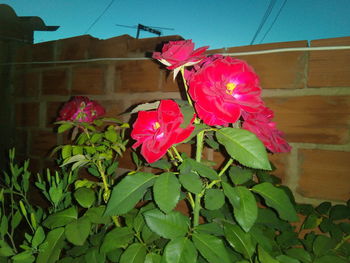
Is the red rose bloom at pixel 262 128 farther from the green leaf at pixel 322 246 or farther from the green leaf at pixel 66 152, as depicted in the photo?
the green leaf at pixel 66 152

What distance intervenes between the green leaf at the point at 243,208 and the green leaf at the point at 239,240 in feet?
0.24

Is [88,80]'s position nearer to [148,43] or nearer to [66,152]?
[148,43]

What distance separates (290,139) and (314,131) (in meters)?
0.08

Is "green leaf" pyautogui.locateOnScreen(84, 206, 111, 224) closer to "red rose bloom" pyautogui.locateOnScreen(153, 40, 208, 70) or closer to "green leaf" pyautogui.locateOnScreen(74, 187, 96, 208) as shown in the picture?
"green leaf" pyautogui.locateOnScreen(74, 187, 96, 208)

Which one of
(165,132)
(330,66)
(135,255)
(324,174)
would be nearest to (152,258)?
(135,255)

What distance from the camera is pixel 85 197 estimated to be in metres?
0.62

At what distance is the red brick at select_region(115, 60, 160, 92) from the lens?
1.05 meters

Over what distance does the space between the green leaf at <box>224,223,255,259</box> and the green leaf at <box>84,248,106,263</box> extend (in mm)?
280

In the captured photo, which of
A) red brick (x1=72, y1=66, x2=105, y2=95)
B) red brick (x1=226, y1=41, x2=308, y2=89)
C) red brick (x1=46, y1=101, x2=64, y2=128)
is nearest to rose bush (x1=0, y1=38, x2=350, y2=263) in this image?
red brick (x1=226, y1=41, x2=308, y2=89)

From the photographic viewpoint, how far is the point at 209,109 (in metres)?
0.43

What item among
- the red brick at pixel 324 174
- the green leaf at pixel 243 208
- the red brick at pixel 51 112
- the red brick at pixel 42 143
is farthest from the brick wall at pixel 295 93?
the green leaf at pixel 243 208

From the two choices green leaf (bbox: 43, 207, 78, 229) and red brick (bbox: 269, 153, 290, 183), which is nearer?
green leaf (bbox: 43, 207, 78, 229)

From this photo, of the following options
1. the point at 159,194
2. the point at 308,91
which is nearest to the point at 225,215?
the point at 159,194

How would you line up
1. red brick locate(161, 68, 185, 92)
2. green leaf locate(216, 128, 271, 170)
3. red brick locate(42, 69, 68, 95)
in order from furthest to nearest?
red brick locate(42, 69, 68, 95)
red brick locate(161, 68, 185, 92)
green leaf locate(216, 128, 271, 170)
